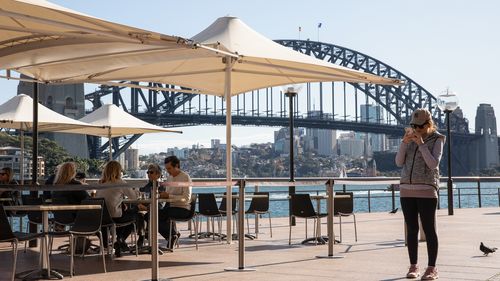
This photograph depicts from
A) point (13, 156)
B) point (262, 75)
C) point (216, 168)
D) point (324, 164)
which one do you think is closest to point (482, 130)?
point (324, 164)

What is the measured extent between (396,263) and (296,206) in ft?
6.48

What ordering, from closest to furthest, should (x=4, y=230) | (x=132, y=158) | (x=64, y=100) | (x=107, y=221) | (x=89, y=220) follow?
(x=4, y=230) < (x=89, y=220) < (x=107, y=221) < (x=64, y=100) < (x=132, y=158)

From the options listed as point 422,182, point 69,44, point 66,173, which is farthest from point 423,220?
point 69,44

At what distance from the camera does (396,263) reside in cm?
619

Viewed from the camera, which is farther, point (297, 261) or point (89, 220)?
point (297, 261)

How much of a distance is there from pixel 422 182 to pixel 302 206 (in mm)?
2948

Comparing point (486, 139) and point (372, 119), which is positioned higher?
point (372, 119)

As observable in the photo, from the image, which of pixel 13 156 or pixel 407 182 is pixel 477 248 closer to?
pixel 407 182

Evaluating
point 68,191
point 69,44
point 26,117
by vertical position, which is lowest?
point 68,191

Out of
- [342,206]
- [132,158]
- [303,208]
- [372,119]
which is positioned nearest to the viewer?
[303,208]

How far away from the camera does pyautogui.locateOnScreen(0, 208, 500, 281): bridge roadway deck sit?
5.44 meters

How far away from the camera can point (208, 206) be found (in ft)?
27.4

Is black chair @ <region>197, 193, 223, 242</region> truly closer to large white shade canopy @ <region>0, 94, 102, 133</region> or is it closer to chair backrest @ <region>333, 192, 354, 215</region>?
chair backrest @ <region>333, 192, 354, 215</region>

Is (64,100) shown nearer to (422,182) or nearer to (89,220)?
(89,220)
